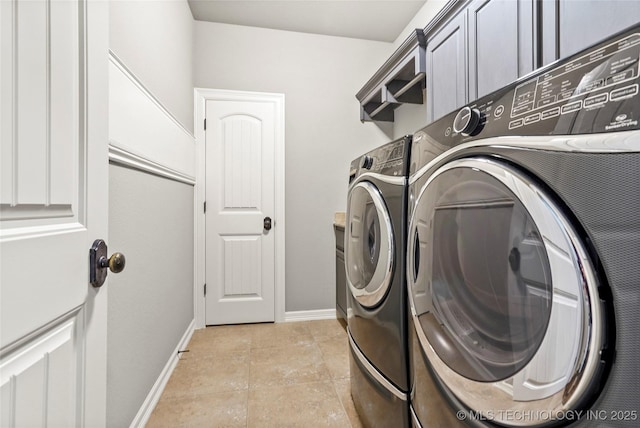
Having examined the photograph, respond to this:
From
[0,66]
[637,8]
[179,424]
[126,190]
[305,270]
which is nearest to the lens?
[0,66]

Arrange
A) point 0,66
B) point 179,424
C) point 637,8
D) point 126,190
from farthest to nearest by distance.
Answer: point 179,424
point 126,190
point 637,8
point 0,66

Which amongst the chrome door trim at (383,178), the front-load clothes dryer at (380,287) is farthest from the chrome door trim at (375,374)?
the chrome door trim at (383,178)

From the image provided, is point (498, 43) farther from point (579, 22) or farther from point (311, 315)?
point (311, 315)

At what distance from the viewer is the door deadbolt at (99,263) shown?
61 centimetres

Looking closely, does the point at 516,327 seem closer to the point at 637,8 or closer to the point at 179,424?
the point at 637,8

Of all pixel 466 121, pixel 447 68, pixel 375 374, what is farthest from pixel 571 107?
pixel 447 68

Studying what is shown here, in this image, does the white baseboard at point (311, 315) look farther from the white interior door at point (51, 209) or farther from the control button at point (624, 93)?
the control button at point (624, 93)

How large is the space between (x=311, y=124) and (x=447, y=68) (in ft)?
4.53

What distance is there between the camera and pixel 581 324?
441mm

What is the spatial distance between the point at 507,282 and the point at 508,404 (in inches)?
8.8

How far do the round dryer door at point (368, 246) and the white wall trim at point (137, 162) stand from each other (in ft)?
3.24

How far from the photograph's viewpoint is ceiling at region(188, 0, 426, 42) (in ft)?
7.77

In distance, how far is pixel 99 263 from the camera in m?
0.63

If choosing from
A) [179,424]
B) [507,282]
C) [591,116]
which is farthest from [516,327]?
[179,424]
